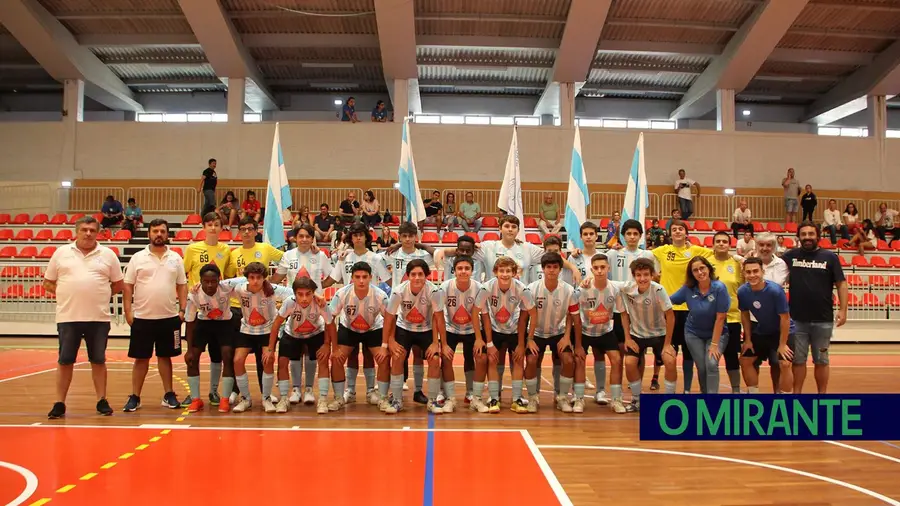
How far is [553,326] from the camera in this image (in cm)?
768

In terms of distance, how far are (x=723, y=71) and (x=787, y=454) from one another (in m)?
19.9

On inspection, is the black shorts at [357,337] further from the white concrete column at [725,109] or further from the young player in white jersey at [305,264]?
the white concrete column at [725,109]

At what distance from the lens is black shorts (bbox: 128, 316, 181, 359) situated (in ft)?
23.7

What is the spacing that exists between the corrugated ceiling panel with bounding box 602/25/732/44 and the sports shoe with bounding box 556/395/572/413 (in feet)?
57.6

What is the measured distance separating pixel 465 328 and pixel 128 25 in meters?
19.9

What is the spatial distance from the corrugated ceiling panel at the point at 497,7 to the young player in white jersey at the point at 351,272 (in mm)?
14279

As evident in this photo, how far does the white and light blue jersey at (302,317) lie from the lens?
293 inches

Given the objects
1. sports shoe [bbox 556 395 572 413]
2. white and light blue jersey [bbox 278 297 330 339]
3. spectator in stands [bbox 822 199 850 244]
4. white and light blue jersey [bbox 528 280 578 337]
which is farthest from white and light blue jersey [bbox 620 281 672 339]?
spectator in stands [bbox 822 199 850 244]

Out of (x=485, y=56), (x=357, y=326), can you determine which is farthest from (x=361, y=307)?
(x=485, y=56)

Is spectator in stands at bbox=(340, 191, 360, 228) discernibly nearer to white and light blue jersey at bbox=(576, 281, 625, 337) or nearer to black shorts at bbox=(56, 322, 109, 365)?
black shorts at bbox=(56, 322, 109, 365)

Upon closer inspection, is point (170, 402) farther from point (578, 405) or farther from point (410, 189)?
point (410, 189)

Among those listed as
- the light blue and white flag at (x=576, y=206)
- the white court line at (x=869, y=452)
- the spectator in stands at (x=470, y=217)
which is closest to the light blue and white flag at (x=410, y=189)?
the light blue and white flag at (x=576, y=206)

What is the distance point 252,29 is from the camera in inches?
872

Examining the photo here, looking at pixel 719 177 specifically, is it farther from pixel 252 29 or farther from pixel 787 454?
pixel 787 454
